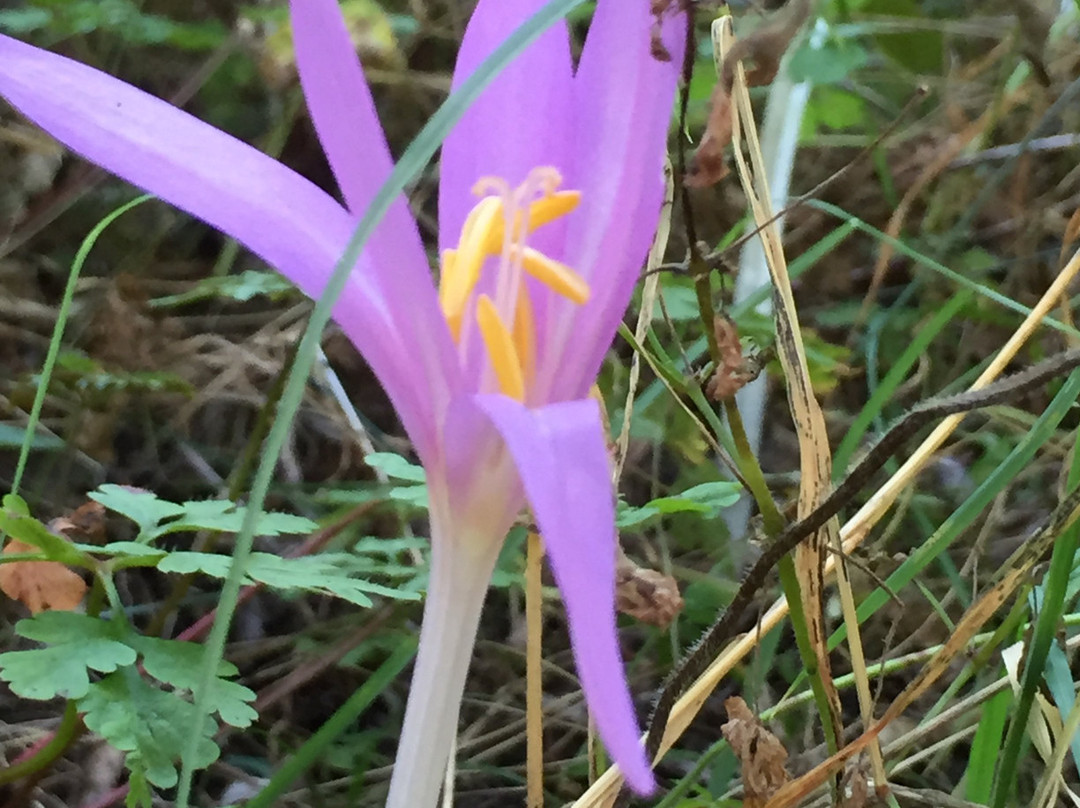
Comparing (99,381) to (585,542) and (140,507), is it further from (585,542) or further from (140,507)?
(585,542)

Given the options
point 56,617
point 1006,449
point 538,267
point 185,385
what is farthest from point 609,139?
point 1006,449

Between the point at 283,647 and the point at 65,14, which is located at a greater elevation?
the point at 65,14

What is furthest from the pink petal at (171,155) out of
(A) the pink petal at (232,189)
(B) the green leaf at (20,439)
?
(B) the green leaf at (20,439)

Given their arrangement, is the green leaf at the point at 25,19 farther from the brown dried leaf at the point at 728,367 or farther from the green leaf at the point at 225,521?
the brown dried leaf at the point at 728,367

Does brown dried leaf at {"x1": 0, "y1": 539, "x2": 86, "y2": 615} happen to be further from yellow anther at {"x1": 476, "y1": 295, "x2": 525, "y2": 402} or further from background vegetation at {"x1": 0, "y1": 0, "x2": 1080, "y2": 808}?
yellow anther at {"x1": 476, "y1": 295, "x2": 525, "y2": 402}

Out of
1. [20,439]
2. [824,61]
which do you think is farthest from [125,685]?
[824,61]

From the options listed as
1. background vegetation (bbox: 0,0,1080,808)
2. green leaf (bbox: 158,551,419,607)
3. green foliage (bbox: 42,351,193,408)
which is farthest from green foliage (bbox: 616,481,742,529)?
green foliage (bbox: 42,351,193,408)

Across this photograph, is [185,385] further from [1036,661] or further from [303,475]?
[1036,661]
